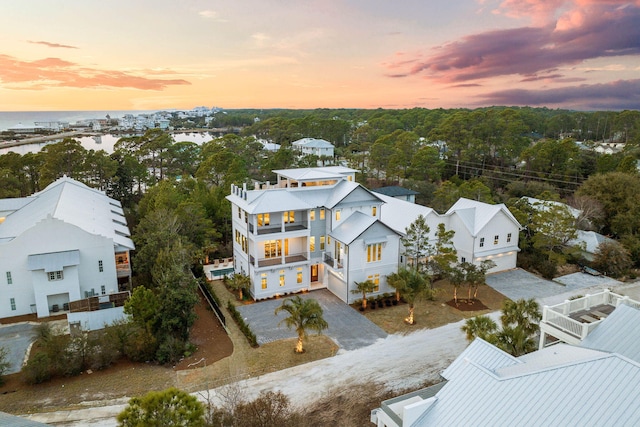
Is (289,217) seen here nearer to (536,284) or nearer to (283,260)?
(283,260)

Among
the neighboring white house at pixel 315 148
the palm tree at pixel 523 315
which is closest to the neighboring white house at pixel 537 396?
the palm tree at pixel 523 315

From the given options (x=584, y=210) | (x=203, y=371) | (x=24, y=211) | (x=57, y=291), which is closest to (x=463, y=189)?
(x=584, y=210)

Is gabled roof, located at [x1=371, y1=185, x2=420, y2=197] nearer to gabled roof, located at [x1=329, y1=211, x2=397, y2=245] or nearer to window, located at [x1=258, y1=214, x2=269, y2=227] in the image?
gabled roof, located at [x1=329, y1=211, x2=397, y2=245]

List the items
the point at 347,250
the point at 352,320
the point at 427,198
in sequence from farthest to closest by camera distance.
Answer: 1. the point at 427,198
2. the point at 347,250
3. the point at 352,320

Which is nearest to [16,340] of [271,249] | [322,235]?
[271,249]

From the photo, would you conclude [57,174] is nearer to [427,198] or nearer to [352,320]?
[352,320]

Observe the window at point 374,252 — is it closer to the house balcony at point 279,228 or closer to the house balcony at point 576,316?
the house balcony at point 279,228
